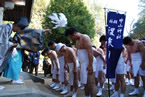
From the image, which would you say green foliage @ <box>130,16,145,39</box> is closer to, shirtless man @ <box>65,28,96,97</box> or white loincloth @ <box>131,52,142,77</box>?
white loincloth @ <box>131,52,142,77</box>

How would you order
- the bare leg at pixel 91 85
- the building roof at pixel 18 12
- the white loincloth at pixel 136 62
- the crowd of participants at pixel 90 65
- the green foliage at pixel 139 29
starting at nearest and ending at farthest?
1. the bare leg at pixel 91 85
2. the crowd of participants at pixel 90 65
3. the white loincloth at pixel 136 62
4. the building roof at pixel 18 12
5. the green foliage at pixel 139 29

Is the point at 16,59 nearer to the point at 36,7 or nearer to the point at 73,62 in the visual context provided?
the point at 73,62

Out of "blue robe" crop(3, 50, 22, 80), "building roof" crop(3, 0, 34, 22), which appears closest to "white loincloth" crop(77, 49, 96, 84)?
"blue robe" crop(3, 50, 22, 80)

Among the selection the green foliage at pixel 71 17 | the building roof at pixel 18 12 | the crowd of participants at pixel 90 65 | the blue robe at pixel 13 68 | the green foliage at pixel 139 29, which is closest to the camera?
the crowd of participants at pixel 90 65

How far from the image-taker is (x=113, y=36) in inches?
146

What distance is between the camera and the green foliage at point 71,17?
14.8 m

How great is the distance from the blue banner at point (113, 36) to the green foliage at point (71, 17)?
36.2ft

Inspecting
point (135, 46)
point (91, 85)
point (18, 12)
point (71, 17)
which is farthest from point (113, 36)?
point (71, 17)

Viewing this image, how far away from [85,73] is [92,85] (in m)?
0.29

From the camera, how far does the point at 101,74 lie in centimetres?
536

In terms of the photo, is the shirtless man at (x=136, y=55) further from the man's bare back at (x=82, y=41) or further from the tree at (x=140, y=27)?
the tree at (x=140, y=27)

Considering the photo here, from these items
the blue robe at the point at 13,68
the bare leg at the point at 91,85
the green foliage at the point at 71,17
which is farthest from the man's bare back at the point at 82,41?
the green foliage at the point at 71,17

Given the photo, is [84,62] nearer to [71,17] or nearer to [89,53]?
[89,53]

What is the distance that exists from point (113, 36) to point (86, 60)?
801 mm
